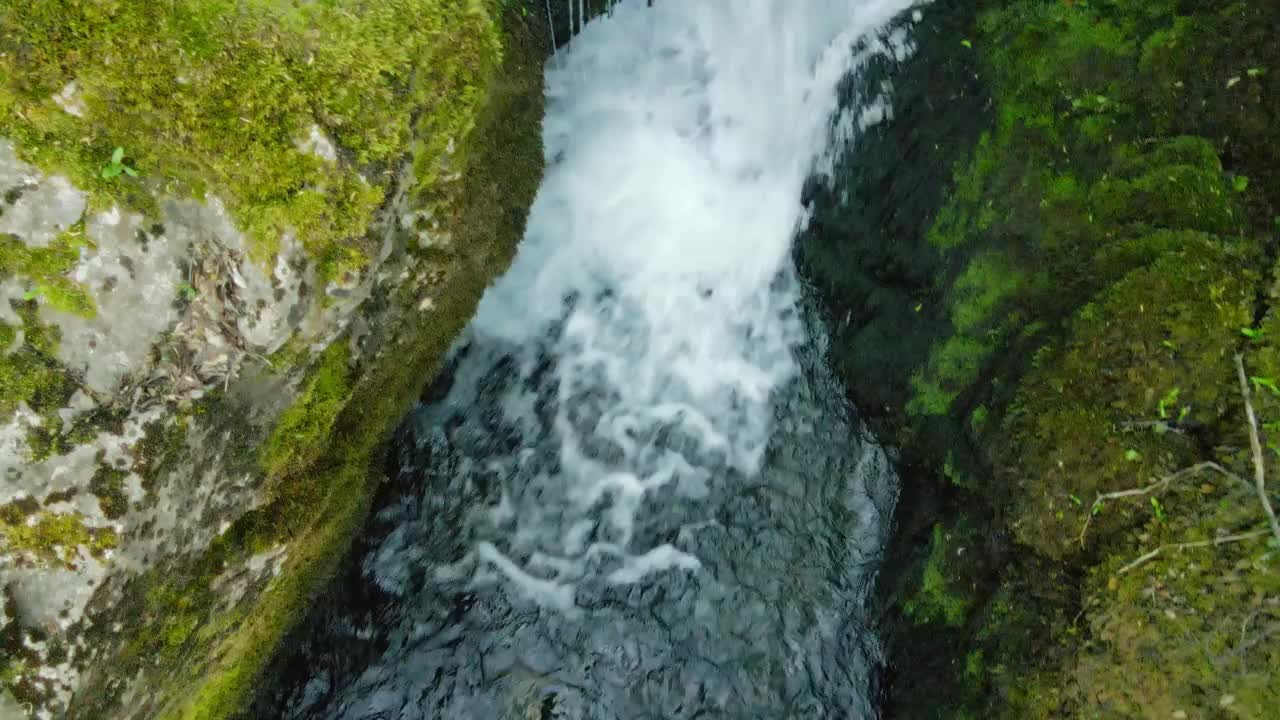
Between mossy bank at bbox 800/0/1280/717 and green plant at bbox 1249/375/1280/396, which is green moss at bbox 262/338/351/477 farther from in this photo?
green plant at bbox 1249/375/1280/396

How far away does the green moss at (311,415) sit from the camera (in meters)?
3.64

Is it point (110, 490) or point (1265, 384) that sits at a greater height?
point (110, 490)

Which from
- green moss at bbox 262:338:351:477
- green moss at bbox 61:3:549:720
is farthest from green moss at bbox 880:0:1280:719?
green moss at bbox 262:338:351:477

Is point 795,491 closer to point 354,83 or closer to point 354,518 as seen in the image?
point 354,518

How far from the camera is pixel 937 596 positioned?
167 inches

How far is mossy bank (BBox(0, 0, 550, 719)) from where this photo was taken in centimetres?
286

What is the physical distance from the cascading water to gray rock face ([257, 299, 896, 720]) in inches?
0.6

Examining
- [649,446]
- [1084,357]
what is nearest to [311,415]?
[649,446]

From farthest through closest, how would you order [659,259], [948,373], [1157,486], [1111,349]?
[659,259], [948,373], [1111,349], [1157,486]

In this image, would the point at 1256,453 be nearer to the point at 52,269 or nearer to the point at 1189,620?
the point at 1189,620

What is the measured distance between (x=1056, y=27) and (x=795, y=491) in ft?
11.5

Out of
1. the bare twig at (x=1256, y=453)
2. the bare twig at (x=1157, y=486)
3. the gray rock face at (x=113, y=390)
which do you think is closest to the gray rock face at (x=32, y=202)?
the gray rock face at (x=113, y=390)

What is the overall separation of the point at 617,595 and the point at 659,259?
9.65ft

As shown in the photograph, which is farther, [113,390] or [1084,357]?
[1084,357]
